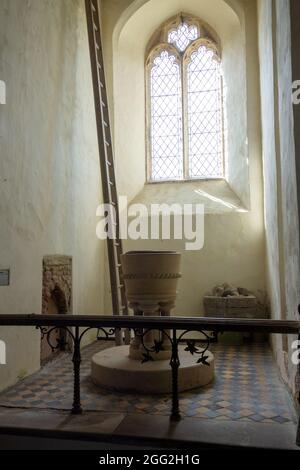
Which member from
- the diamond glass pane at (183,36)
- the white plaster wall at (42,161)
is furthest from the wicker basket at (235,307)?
the diamond glass pane at (183,36)

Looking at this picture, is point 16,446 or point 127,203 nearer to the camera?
point 16,446

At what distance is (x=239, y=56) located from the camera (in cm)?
770

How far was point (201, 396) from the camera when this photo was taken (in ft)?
13.1

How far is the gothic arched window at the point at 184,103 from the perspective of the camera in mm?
8266

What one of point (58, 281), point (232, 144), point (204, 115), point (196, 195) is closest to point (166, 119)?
point (204, 115)

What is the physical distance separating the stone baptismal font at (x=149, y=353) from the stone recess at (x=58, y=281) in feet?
3.77

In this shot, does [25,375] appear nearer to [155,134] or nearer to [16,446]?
[16,446]

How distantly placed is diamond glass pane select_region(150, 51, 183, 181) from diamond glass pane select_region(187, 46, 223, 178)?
24cm

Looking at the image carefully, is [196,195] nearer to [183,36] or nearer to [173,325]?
[183,36]

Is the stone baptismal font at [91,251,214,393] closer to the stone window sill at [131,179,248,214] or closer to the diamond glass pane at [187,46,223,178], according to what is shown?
the stone window sill at [131,179,248,214]

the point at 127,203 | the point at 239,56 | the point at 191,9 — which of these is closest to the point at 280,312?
the point at 127,203

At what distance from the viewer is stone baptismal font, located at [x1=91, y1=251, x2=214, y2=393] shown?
166 inches

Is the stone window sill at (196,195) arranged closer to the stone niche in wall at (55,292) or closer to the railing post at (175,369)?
the stone niche in wall at (55,292)

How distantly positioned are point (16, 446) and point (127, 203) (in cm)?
562
